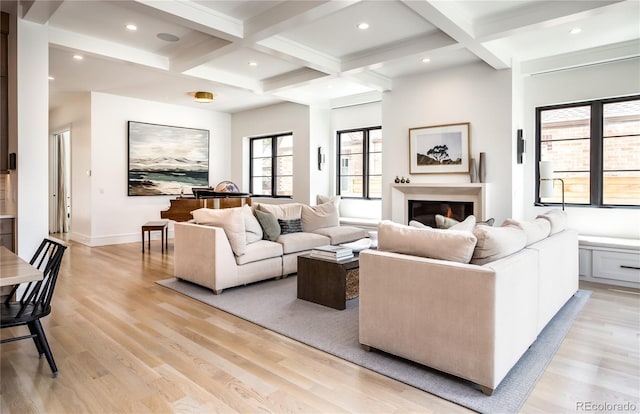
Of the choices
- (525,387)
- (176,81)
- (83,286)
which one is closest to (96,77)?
(176,81)

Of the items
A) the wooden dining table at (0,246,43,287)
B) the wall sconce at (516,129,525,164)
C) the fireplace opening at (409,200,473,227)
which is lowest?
the wooden dining table at (0,246,43,287)

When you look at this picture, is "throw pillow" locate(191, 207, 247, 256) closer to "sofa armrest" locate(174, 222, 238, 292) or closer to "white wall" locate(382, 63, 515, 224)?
"sofa armrest" locate(174, 222, 238, 292)

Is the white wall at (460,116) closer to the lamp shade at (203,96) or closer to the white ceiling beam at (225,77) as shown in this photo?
the white ceiling beam at (225,77)

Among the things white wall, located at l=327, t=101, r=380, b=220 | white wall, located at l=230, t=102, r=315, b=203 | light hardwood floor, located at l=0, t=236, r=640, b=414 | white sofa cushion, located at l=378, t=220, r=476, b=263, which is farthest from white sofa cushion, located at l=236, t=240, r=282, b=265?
white wall, located at l=327, t=101, r=380, b=220

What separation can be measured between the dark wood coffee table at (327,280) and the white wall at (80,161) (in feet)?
17.0

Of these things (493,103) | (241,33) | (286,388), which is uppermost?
(241,33)

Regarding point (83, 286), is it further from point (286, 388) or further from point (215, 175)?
point (215, 175)

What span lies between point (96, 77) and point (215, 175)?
3376 millimetres

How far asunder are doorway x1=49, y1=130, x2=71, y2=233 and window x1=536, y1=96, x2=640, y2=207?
9413 millimetres

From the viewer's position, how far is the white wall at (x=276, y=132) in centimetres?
790

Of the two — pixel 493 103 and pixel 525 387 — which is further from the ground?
pixel 493 103

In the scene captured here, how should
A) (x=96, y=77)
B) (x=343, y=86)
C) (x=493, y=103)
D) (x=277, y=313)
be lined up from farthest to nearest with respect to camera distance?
1. (x=343, y=86)
2. (x=96, y=77)
3. (x=493, y=103)
4. (x=277, y=313)

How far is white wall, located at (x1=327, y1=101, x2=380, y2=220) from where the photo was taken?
24.9ft

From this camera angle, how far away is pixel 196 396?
2152 millimetres
